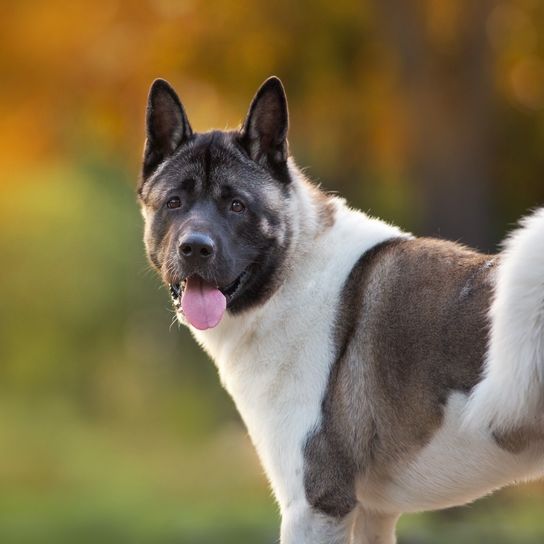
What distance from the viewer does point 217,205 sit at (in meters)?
5.37

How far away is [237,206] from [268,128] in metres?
0.41

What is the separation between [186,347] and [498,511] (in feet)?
35.2

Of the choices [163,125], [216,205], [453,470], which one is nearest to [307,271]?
[216,205]

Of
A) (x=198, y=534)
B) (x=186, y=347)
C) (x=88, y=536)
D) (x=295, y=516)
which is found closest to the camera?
(x=295, y=516)

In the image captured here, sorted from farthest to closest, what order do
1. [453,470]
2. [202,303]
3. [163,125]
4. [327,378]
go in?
[163,125] → [202,303] → [327,378] → [453,470]

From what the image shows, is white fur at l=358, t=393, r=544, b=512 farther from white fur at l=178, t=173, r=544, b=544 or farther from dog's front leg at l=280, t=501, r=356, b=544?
dog's front leg at l=280, t=501, r=356, b=544

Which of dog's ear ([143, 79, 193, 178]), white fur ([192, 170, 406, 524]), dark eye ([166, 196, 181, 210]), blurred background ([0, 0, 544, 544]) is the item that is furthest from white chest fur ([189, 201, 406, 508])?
blurred background ([0, 0, 544, 544])

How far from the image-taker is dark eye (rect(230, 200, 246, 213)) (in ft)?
17.7

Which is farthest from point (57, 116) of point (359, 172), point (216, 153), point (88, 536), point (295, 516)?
point (295, 516)

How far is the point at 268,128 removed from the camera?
218 inches

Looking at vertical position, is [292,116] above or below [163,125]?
below

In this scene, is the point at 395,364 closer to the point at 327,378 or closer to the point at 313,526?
the point at 327,378

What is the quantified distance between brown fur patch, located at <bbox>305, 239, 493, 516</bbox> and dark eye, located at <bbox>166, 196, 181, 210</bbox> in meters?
0.88

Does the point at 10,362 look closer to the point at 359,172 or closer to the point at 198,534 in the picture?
the point at 359,172
